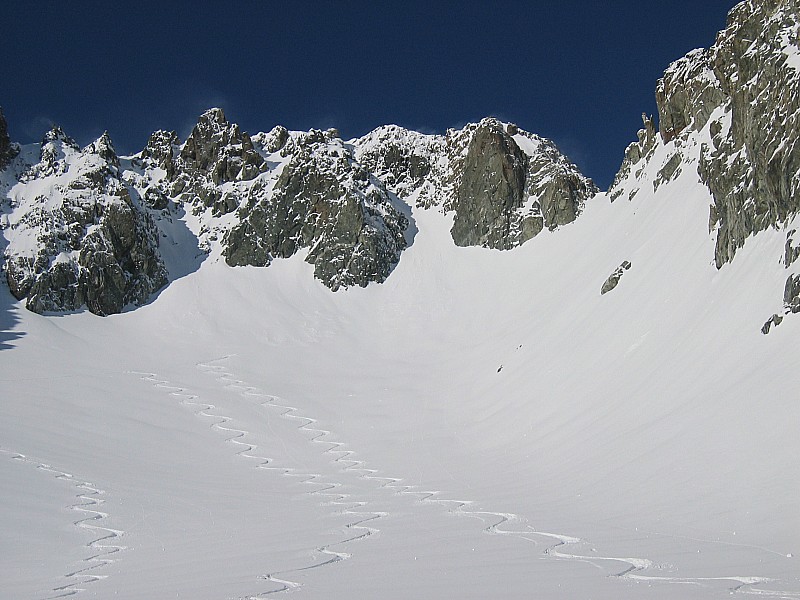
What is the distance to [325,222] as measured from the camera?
272 feet

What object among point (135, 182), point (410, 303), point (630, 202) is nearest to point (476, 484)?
point (630, 202)

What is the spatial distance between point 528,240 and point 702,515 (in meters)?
61.2

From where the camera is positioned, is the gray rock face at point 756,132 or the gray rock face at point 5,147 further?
the gray rock face at point 5,147

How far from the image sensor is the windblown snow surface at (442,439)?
42.7 feet

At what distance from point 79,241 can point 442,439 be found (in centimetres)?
5295

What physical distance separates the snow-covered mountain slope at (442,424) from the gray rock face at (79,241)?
279 cm

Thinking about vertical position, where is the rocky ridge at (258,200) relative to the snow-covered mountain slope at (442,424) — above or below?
above

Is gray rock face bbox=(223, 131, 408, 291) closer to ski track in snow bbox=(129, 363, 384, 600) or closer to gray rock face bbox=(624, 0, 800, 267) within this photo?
ski track in snow bbox=(129, 363, 384, 600)

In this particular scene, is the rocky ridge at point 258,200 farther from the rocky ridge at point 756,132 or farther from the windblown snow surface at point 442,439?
the rocky ridge at point 756,132

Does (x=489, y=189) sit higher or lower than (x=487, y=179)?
lower

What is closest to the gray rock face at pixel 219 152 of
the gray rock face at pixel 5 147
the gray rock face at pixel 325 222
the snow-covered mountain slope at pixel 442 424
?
the gray rock face at pixel 325 222

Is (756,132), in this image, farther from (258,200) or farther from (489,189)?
(258,200)

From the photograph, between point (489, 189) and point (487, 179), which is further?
point (487, 179)

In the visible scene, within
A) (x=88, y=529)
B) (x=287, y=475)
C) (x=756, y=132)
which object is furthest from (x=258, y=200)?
(x=88, y=529)
